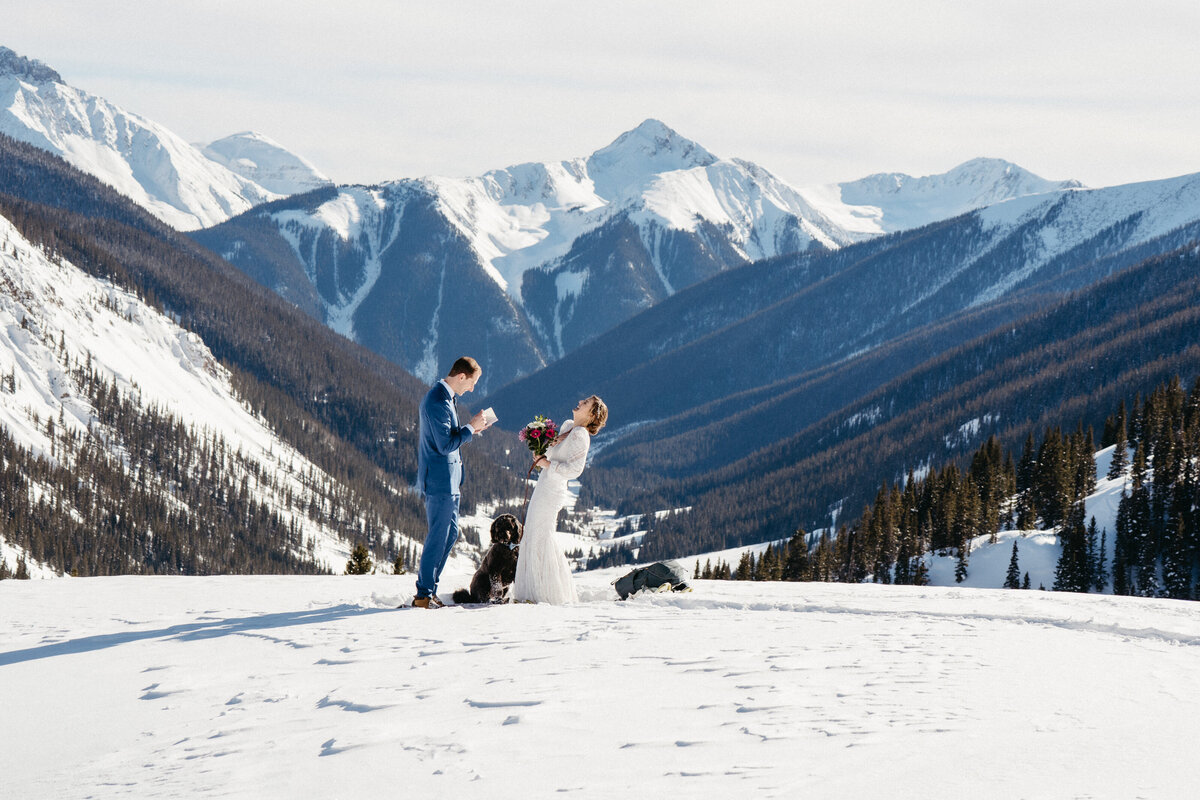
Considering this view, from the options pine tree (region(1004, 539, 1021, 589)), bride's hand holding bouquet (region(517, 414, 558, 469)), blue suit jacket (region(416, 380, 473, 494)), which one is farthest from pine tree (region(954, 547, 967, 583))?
blue suit jacket (region(416, 380, 473, 494))

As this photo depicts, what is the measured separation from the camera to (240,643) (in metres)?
12.2

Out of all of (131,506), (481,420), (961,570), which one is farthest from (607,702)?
(131,506)

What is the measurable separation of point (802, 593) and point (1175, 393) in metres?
90.8

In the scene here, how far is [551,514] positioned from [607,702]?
6466mm

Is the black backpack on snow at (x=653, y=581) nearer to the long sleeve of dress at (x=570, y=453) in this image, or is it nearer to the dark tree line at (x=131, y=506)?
the long sleeve of dress at (x=570, y=453)

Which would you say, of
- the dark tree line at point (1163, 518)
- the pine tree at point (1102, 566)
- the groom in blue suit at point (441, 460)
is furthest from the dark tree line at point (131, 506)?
the groom in blue suit at point (441, 460)

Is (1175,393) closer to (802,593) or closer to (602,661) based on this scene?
(802,593)

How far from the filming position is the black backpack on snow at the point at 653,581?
53.1 feet

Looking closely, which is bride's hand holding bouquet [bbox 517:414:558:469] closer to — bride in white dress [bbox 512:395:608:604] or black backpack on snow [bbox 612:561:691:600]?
bride in white dress [bbox 512:395:608:604]

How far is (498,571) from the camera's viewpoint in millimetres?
15508

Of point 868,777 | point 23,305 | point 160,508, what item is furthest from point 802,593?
point 23,305

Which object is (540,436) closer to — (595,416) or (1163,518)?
(595,416)

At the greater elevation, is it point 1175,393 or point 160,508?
point 1175,393

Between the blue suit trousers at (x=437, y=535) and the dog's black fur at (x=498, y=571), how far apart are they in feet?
2.91
